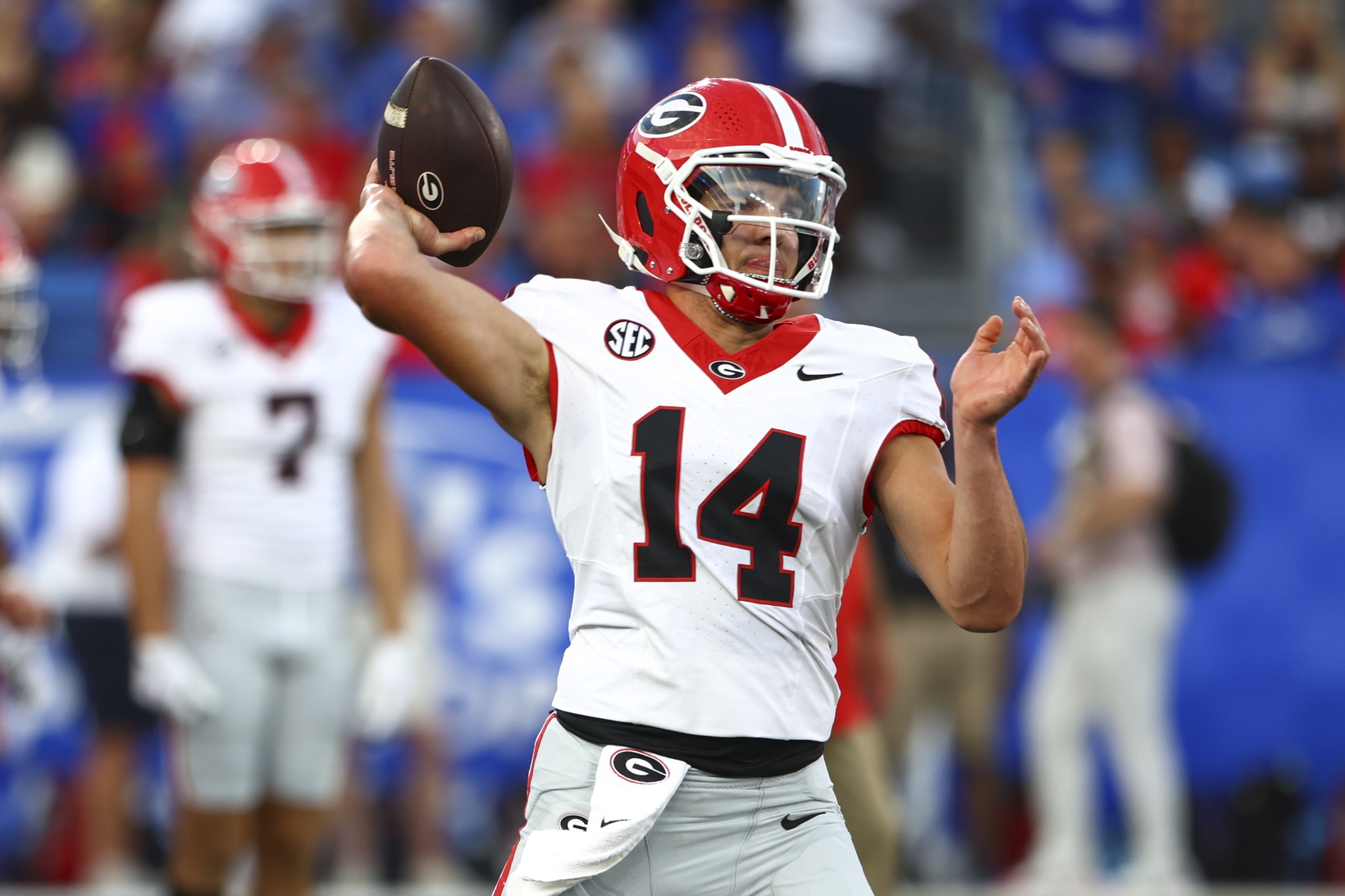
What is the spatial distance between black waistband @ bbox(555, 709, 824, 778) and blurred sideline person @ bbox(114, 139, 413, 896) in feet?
7.94

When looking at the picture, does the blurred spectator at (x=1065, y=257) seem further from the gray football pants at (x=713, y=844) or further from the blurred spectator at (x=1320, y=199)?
the gray football pants at (x=713, y=844)

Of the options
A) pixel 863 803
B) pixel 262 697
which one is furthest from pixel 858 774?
pixel 262 697

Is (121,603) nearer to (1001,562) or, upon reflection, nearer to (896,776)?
(896,776)

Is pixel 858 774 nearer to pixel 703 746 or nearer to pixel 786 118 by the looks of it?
pixel 703 746

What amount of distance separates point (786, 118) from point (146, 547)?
8.91ft

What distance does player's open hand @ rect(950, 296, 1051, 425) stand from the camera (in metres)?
2.38

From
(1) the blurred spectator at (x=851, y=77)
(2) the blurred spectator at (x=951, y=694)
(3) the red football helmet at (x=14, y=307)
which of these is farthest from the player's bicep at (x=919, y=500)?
(1) the blurred spectator at (x=851, y=77)

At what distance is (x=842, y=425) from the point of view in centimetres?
266

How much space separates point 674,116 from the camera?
9.23 ft

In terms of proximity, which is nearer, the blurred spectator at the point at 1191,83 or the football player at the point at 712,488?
the football player at the point at 712,488

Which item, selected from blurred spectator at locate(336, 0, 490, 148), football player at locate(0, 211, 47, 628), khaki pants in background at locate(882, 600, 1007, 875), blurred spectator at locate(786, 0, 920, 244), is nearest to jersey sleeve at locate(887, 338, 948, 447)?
football player at locate(0, 211, 47, 628)

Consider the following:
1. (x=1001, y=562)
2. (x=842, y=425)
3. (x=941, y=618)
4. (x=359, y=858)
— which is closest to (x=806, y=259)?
(x=842, y=425)

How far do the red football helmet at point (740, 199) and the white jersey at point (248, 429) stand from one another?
7.66 ft

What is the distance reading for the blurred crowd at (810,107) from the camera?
762 cm
